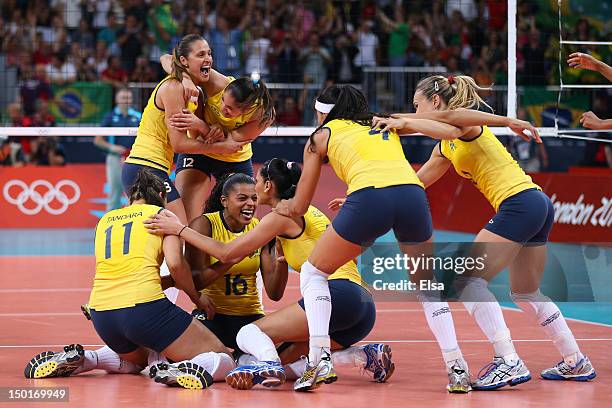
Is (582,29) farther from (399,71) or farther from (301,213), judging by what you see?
(301,213)

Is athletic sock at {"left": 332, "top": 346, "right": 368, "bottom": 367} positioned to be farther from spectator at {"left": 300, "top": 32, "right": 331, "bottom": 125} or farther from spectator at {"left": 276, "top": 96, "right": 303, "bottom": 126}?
spectator at {"left": 300, "top": 32, "right": 331, "bottom": 125}

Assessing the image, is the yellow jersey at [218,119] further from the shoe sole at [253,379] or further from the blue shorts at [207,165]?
the shoe sole at [253,379]

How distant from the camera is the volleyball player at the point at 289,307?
6.27 meters

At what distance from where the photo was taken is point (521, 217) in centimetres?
658

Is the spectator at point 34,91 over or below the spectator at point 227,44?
below

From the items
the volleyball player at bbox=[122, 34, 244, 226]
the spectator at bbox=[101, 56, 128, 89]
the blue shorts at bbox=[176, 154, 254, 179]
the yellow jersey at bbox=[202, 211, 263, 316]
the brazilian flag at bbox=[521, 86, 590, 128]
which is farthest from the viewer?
the spectator at bbox=[101, 56, 128, 89]

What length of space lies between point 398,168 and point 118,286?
1784 millimetres

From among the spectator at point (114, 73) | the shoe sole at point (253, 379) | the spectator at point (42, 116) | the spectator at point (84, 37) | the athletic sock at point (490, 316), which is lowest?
the shoe sole at point (253, 379)

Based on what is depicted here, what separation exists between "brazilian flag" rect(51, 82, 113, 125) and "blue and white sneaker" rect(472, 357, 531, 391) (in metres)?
12.3

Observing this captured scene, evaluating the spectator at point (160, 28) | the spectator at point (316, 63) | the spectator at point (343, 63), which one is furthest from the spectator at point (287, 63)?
the spectator at point (160, 28)

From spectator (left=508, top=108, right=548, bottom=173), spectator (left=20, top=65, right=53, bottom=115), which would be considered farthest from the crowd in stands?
spectator (left=508, top=108, right=548, bottom=173)

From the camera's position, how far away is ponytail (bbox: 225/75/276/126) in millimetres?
7297

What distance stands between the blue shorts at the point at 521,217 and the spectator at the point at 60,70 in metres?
13.0

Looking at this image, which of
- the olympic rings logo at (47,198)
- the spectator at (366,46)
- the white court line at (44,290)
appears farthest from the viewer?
the spectator at (366,46)
